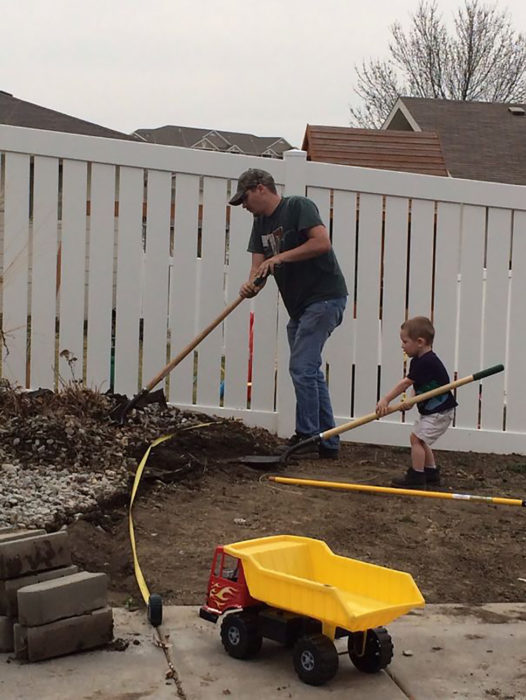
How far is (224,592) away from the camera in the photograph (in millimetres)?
3031

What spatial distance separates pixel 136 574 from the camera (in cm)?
356

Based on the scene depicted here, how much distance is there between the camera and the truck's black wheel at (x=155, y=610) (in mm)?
3125

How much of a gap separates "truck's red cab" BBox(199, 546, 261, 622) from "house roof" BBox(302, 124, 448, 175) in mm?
8511

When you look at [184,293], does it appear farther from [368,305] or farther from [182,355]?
[368,305]

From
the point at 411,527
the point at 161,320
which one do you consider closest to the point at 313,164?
the point at 161,320

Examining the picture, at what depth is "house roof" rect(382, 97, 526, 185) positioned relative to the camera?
17.3 meters

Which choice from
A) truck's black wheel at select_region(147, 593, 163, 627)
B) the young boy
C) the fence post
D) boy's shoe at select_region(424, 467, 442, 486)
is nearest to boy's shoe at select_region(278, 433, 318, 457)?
the fence post

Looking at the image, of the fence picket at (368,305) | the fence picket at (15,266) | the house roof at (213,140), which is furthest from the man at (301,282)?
the house roof at (213,140)

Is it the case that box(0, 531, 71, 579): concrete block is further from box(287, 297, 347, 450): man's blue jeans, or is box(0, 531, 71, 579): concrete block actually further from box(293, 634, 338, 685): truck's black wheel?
box(287, 297, 347, 450): man's blue jeans

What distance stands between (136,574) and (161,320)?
9.27 ft

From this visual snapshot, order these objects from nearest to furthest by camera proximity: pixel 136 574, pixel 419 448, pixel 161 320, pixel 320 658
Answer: pixel 320 658
pixel 136 574
pixel 419 448
pixel 161 320

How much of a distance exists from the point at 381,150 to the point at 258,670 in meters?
9.39

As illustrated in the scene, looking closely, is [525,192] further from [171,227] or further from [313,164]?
[171,227]

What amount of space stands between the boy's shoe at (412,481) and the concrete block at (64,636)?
2534 millimetres
